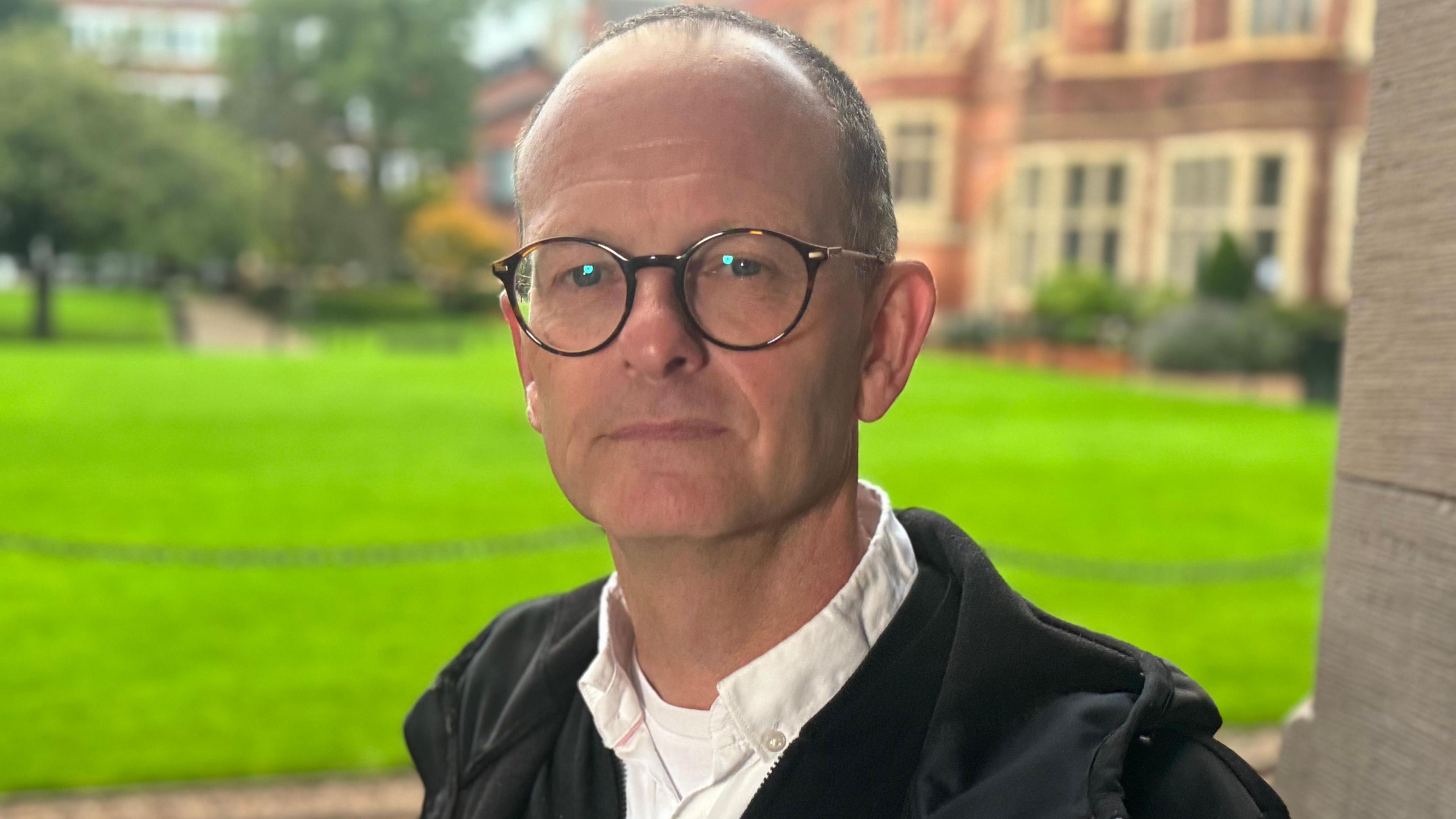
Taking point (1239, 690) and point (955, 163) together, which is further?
point (955, 163)

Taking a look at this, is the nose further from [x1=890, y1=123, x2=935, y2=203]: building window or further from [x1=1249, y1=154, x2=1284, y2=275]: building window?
[x1=890, y1=123, x2=935, y2=203]: building window

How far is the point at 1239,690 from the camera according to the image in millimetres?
4699

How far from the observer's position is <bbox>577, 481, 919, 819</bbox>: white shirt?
1064mm

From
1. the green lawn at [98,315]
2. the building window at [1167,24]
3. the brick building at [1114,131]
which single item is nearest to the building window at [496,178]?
the green lawn at [98,315]

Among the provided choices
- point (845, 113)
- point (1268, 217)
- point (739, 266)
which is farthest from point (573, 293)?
point (1268, 217)

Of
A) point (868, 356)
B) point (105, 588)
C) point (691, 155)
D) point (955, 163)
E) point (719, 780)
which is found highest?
point (955, 163)

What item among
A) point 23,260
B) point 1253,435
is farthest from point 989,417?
point 23,260

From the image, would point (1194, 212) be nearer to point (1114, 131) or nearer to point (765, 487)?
point (1114, 131)

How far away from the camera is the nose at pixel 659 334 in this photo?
994mm

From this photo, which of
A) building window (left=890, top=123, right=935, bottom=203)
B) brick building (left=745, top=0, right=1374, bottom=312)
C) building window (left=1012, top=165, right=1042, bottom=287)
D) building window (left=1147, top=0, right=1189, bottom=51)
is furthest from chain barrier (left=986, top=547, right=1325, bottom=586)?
building window (left=890, top=123, right=935, bottom=203)

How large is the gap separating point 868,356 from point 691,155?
26cm

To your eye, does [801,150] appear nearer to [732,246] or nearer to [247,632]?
[732,246]

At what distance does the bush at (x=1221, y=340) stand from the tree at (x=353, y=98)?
18315 mm

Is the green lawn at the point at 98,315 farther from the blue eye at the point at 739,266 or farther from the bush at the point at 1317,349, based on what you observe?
the blue eye at the point at 739,266
